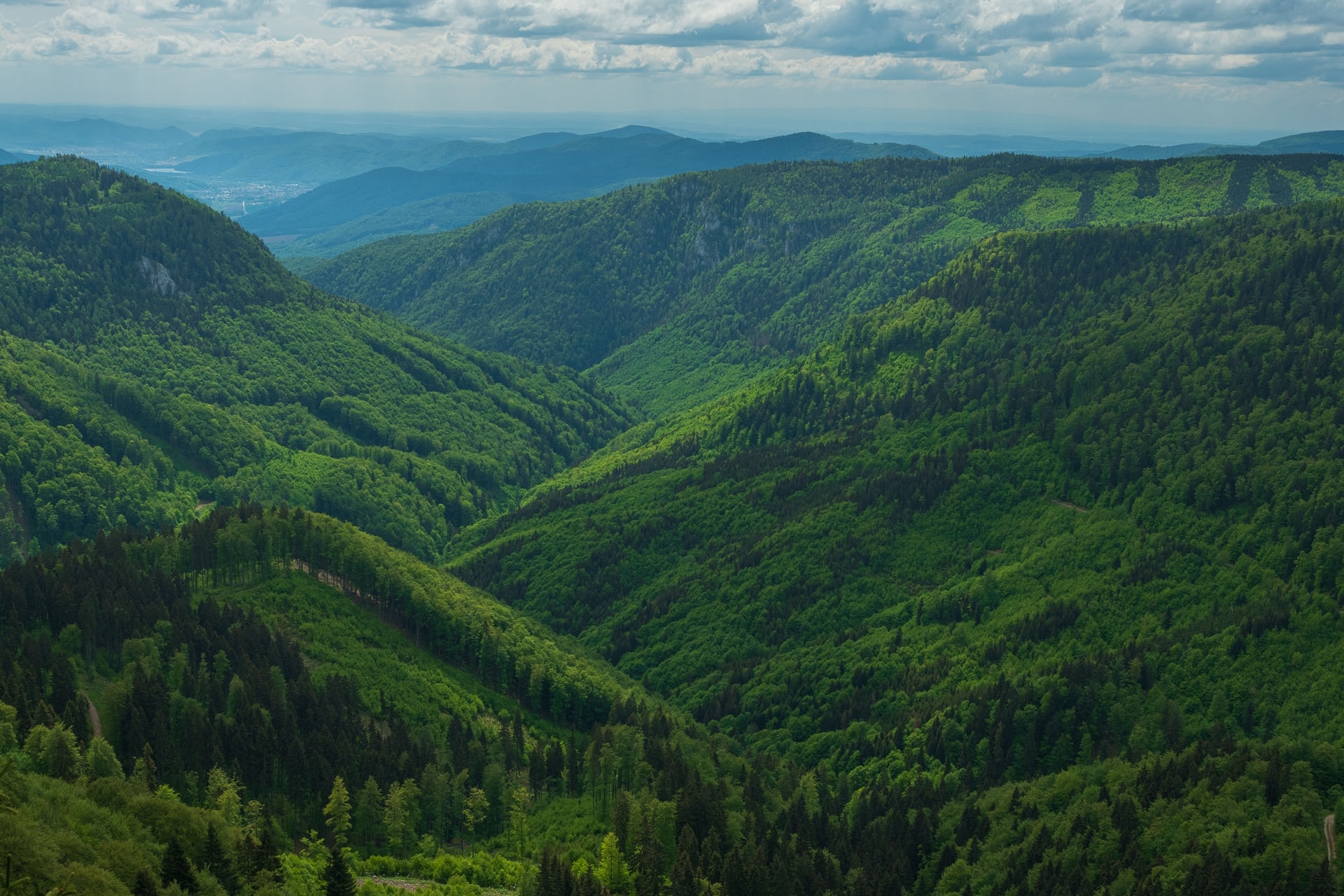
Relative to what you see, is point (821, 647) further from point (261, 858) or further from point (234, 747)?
point (261, 858)

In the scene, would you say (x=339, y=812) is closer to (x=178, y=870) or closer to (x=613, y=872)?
(x=613, y=872)

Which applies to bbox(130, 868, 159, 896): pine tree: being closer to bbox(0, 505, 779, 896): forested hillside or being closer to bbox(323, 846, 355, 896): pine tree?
bbox(0, 505, 779, 896): forested hillside

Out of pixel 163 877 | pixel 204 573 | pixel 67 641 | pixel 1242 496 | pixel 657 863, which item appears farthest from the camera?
pixel 1242 496

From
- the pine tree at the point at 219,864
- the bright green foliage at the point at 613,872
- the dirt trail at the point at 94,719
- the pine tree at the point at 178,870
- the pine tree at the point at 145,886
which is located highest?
the pine tree at the point at 145,886

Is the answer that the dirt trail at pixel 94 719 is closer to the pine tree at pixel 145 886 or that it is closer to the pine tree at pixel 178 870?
the pine tree at pixel 178 870

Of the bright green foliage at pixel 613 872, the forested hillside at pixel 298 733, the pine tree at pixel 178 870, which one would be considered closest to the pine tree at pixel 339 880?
the forested hillside at pixel 298 733

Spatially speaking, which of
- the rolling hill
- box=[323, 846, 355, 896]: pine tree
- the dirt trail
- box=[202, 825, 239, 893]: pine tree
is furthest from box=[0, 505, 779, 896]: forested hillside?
box=[323, 846, 355, 896]: pine tree

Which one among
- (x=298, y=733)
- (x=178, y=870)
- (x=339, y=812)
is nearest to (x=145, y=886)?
(x=178, y=870)

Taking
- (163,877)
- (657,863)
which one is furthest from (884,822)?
(163,877)
